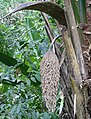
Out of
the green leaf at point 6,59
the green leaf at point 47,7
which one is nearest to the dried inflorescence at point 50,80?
the green leaf at point 47,7

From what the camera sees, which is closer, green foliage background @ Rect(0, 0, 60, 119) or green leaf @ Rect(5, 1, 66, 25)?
green leaf @ Rect(5, 1, 66, 25)

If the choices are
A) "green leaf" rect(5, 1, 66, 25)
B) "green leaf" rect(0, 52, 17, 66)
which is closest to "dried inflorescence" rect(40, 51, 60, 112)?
"green leaf" rect(5, 1, 66, 25)

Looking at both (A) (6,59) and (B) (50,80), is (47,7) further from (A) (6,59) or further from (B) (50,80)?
(A) (6,59)

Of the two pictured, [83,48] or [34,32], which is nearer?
[83,48]

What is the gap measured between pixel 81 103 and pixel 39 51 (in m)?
0.98

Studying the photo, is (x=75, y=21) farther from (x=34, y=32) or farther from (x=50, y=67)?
(x=34, y=32)

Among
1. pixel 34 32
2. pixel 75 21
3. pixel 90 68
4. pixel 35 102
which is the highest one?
pixel 34 32

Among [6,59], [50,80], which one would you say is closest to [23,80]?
[6,59]

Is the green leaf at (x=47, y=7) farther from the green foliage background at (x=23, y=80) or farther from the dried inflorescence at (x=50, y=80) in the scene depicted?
the green foliage background at (x=23, y=80)

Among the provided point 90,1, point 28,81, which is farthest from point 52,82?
point 28,81

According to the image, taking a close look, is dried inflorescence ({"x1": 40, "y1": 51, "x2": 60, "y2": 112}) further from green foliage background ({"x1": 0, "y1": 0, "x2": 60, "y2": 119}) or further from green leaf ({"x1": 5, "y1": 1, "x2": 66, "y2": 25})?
green foliage background ({"x1": 0, "y1": 0, "x2": 60, "y2": 119})

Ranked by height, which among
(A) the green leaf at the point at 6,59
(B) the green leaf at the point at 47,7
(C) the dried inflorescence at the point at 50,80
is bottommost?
(C) the dried inflorescence at the point at 50,80

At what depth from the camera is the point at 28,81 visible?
4.58 feet

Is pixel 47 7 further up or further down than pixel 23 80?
further up
